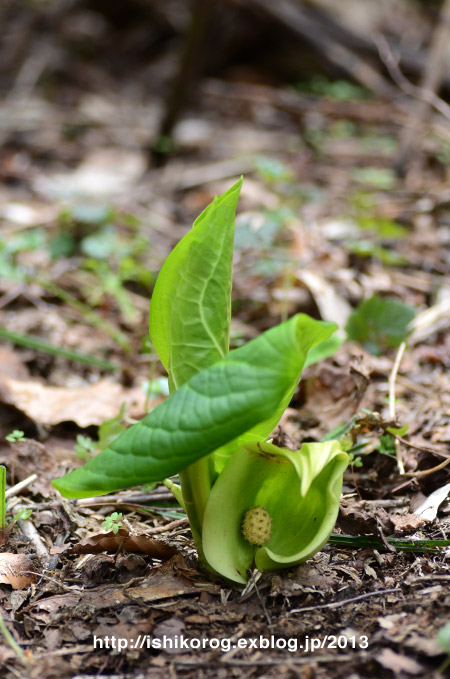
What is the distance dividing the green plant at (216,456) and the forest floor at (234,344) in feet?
0.32

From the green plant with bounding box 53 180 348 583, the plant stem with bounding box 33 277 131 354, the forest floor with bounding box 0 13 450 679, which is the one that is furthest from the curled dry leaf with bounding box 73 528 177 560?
the plant stem with bounding box 33 277 131 354

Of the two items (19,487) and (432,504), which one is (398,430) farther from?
(19,487)

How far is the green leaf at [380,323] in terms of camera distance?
211 centimetres

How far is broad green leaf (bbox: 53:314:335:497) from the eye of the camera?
3.03 ft

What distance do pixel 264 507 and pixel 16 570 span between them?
53cm

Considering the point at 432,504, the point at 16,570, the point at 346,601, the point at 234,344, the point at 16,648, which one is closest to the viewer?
the point at 16,648

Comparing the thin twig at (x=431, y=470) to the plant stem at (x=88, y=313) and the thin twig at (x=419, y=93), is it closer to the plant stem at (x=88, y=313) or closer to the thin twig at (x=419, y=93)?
the plant stem at (x=88, y=313)

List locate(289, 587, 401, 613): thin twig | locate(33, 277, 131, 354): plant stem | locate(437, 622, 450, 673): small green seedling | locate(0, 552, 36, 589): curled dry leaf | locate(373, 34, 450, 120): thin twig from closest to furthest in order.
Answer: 1. locate(437, 622, 450, 673): small green seedling
2. locate(289, 587, 401, 613): thin twig
3. locate(0, 552, 36, 589): curled dry leaf
4. locate(33, 277, 131, 354): plant stem
5. locate(373, 34, 450, 120): thin twig

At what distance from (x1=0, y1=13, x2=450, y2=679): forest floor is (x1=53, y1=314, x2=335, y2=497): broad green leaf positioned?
30 cm

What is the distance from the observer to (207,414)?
0.94 metres

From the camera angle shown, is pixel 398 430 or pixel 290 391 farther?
pixel 398 430

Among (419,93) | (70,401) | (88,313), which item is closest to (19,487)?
(70,401)

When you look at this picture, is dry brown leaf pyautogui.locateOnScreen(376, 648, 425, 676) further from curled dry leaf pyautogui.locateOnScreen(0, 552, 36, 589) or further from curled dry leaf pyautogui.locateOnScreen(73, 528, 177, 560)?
curled dry leaf pyautogui.locateOnScreen(0, 552, 36, 589)

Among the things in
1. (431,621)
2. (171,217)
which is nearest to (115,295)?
(171,217)
